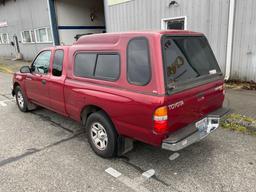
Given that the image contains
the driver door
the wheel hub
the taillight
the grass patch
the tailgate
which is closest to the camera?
the taillight

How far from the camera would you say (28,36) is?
18.9 metres

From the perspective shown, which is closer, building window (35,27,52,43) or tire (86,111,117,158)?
tire (86,111,117,158)

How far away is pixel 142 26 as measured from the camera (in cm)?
973

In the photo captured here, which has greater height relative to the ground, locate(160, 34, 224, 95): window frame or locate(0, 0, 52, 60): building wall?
locate(0, 0, 52, 60): building wall

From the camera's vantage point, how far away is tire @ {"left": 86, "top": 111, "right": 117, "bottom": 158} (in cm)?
341

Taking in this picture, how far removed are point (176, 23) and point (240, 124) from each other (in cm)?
526

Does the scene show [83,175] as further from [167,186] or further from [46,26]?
[46,26]

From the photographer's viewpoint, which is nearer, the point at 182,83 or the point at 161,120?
the point at 161,120

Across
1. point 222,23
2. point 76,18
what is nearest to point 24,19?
point 76,18

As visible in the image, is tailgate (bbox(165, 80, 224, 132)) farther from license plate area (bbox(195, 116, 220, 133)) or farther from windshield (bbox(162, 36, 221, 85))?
windshield (bbox(162, 36, 221, 85))

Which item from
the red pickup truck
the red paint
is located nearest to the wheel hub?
the red pickup truck

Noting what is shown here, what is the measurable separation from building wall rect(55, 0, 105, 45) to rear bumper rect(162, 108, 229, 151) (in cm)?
1450

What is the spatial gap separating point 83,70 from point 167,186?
7.20 feet

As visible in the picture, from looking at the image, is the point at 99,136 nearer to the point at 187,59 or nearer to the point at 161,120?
the point at 161,120
